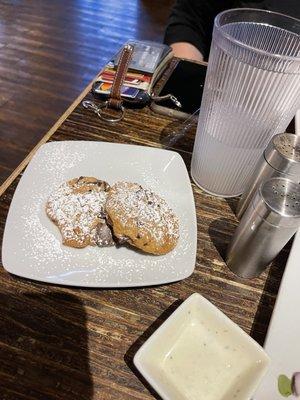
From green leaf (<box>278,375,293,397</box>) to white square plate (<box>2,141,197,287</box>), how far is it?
0.21m

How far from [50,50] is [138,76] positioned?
Answer: 1.78 metres

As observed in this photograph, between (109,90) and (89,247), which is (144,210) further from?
(109,90)

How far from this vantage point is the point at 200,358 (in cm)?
51

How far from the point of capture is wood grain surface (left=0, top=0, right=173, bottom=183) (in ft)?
6.17

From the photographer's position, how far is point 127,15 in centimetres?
305

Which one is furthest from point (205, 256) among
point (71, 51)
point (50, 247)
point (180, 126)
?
point (71, 51)

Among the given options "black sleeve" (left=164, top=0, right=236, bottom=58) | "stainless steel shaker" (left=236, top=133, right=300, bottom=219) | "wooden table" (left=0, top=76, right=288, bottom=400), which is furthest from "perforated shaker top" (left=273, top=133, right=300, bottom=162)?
"black sleeve" (left=164, top=0, right=236, bottom=58)

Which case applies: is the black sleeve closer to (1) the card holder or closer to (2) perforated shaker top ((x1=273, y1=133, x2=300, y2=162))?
(1) the card holder

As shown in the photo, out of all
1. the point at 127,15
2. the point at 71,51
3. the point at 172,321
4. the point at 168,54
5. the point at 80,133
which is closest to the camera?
the point at 172,321

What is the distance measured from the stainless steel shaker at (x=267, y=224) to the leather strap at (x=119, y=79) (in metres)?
0.51

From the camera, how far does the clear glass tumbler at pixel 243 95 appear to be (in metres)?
0.55

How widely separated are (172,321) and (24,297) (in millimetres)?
258

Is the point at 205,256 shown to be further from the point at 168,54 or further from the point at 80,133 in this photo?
the point at 168,54

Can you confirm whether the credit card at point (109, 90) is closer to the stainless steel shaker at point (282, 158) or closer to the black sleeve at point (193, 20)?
the stainless steel shaker at point (282, 158)
